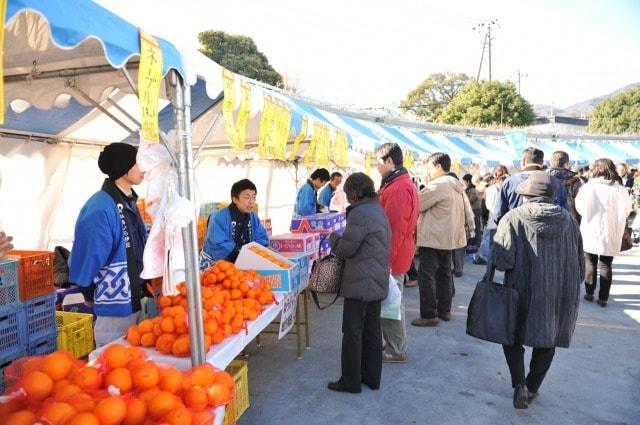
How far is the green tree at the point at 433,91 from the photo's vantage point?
153 ft

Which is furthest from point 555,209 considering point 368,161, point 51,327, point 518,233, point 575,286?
point 368,161

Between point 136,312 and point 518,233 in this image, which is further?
point 518,233

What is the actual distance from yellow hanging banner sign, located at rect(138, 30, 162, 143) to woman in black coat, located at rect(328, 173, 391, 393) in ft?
5.63

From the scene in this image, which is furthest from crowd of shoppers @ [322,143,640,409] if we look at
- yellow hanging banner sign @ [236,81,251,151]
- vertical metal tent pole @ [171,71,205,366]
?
vertical metal tent pole @ [171,71,205,366]

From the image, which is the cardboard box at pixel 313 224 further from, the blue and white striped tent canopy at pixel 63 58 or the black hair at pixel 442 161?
the blue and white striped tent canopy at pixel 63 58

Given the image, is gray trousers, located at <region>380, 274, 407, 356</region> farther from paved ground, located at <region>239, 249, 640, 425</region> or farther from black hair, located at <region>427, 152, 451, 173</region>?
black hair, located at <region>427, 152, 451, 173</region>

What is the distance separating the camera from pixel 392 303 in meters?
3.87

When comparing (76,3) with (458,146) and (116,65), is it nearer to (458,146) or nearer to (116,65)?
(116,65)

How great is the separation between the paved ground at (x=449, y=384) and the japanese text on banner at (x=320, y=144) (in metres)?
2.00

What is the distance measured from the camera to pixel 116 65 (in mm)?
1874

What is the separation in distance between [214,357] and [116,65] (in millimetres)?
1482

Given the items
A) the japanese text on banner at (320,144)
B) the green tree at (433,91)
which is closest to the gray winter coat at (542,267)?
the japanese text on banner at (320,144)

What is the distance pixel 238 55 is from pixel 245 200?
28.6 metres

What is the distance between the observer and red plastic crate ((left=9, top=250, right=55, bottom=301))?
2.72m
